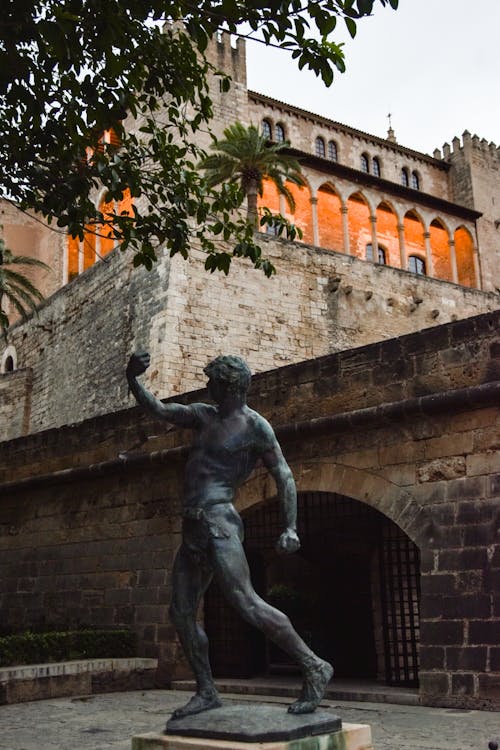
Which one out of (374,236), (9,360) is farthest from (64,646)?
(374,236)

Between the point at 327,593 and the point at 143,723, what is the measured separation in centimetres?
614

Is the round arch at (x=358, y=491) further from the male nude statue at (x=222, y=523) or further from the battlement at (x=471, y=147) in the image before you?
the battlement at (x=471, y=147)

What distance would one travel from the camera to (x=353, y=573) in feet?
41.7

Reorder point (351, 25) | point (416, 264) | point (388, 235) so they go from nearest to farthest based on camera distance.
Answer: point (351, 25), point (388, 235), point (416, 264)

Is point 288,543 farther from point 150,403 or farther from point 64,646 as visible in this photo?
point 64,646

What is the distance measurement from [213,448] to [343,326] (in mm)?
18571

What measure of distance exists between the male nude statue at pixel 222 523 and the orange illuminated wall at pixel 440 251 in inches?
1294

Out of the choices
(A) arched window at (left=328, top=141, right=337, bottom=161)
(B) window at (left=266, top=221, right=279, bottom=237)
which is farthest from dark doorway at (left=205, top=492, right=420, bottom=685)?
(A) arched window at (left=328, top=141, right=337, bottom=161)

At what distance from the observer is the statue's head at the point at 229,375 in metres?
5.05

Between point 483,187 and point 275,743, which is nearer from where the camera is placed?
point 275,743

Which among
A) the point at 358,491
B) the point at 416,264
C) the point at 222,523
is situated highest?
the point at 416,264

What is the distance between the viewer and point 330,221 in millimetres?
35094

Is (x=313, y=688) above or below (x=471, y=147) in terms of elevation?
below

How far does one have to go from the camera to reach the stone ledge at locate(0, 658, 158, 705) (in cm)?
856
